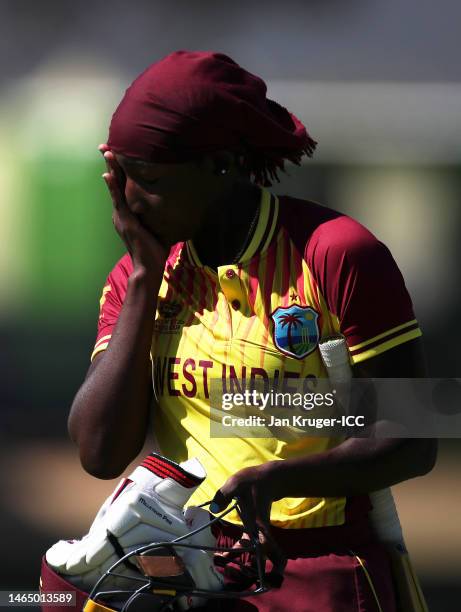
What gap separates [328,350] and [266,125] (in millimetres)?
456

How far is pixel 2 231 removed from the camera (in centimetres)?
938

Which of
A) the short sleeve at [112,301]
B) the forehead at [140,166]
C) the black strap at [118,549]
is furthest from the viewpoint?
the short sleeve at [112,301]

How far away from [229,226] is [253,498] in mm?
582

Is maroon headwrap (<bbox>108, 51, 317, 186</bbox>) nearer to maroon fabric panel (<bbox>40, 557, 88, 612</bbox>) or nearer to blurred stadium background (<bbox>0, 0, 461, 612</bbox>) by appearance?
maroon fabric panel (<bbox>40, 557, 88, 612</bbox>)

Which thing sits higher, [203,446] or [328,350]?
[328,350]

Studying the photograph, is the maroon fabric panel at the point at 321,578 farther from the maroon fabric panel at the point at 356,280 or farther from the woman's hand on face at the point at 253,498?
the maroon fabric panel at the point at 356,280

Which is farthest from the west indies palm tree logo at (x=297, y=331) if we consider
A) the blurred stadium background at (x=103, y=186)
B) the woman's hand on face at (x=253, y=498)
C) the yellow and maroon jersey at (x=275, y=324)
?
the blurred stadium background at (x=103, y=186)

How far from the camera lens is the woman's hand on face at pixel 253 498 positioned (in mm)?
1997

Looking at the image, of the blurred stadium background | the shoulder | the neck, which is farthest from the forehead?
the blurred stadium background

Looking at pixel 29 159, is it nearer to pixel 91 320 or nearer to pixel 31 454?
pixel 91 320

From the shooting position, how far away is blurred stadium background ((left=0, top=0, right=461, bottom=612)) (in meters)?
9.04

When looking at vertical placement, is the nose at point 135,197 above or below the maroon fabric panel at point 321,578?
above

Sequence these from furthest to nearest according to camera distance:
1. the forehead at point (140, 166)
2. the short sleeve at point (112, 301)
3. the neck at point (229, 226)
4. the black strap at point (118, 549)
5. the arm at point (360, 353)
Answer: the short sleeve at point (112, 301)
the neck at point (229, 226)
the forehead at point (140, 166)
the arm at point (360, 353)
the black strap at point (118, 549)

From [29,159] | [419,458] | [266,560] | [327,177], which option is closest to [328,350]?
[419,458]
